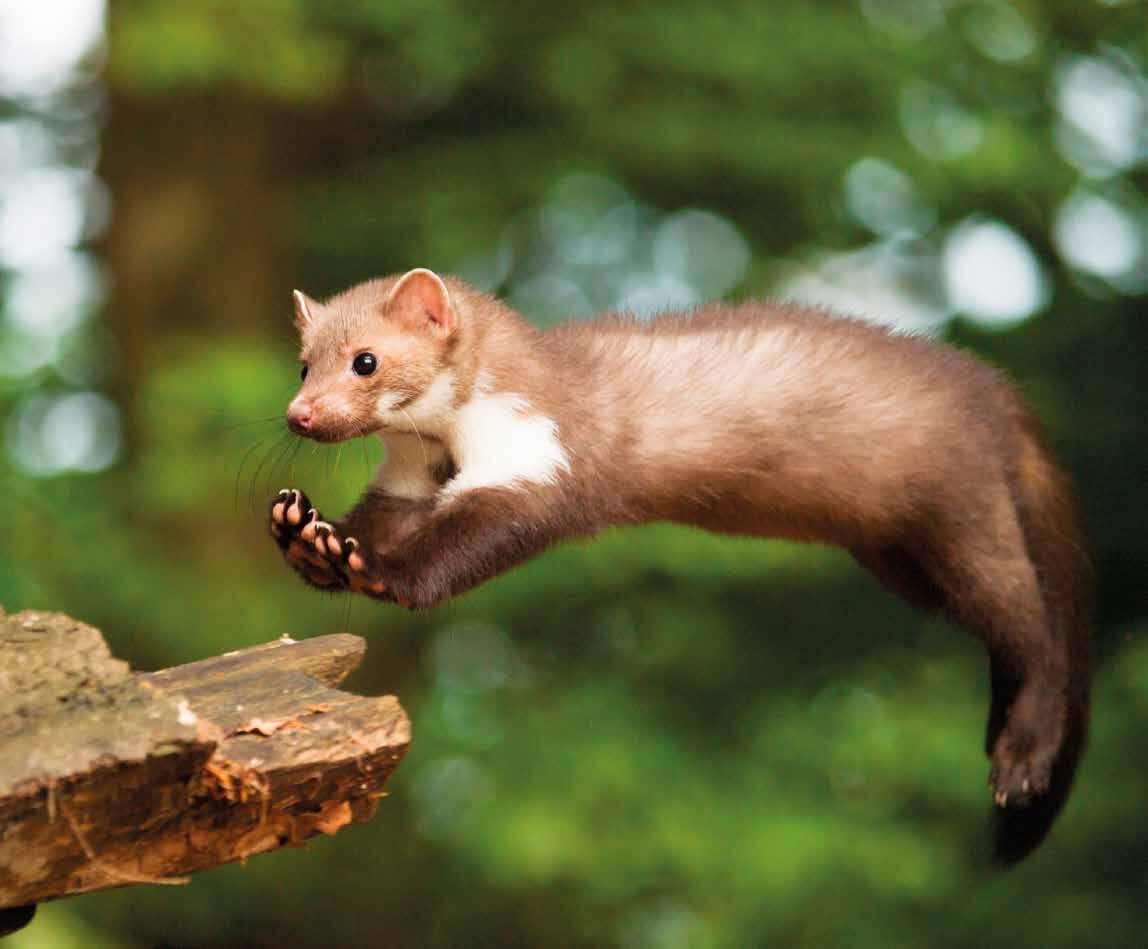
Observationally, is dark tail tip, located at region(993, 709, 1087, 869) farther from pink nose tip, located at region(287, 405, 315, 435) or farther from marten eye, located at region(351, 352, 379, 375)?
pink nose tip, located at region(287, 405, 315, 435)

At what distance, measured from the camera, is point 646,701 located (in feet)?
Answer: 34.7

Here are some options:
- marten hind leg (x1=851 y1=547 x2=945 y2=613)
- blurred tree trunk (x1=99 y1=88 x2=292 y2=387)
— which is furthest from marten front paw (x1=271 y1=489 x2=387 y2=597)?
blurred tree trunk (x1=99 y1=88 x2=292 y2=387)

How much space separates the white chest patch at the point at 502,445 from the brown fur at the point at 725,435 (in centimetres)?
1

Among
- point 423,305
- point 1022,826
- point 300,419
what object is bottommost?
point 1022,826

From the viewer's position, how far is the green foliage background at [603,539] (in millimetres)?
9188

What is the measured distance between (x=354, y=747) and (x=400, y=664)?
24.8 feet

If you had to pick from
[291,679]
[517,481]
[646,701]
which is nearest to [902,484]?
[517,481]

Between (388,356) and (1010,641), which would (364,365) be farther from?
(1010,641)

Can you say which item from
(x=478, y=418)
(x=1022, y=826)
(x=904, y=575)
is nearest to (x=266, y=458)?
(x=478, y=418)

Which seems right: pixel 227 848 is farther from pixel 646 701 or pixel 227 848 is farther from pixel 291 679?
pixel 646 701

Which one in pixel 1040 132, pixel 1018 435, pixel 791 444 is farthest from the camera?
pixel 1040 132

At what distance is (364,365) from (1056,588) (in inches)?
75.9

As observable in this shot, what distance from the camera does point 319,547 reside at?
11.5 ft

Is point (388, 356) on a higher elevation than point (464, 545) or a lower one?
higher
